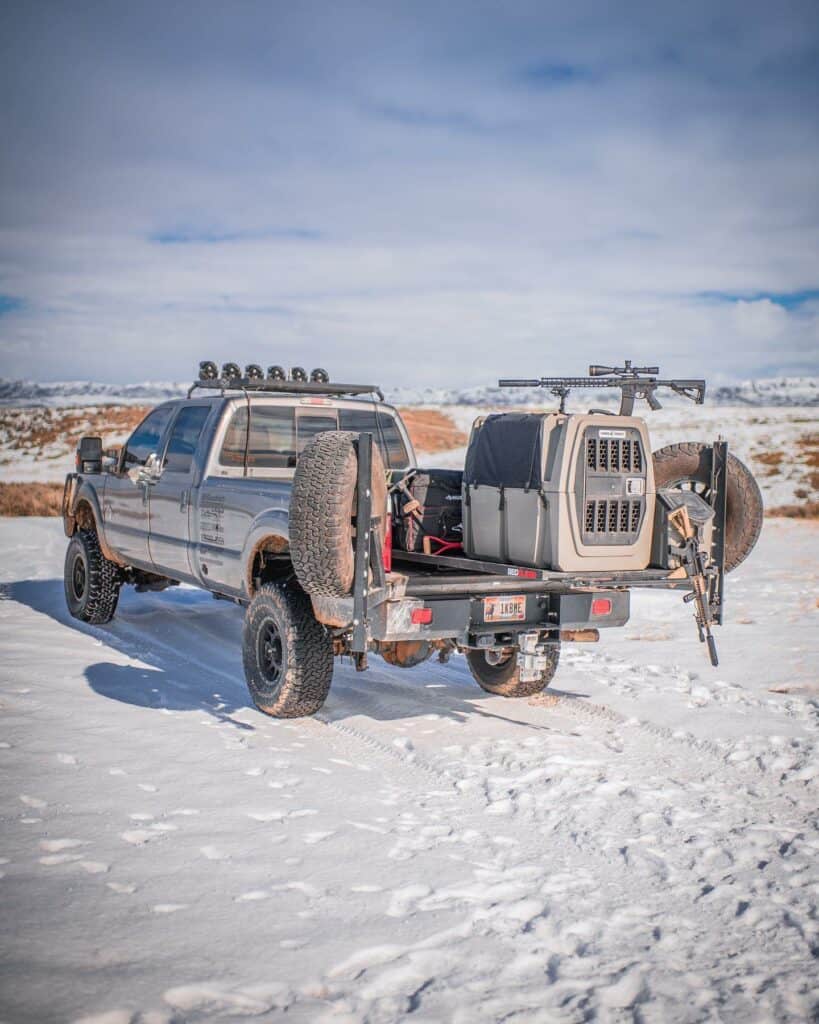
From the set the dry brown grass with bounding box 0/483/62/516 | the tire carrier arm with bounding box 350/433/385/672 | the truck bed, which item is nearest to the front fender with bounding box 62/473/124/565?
the truck bed

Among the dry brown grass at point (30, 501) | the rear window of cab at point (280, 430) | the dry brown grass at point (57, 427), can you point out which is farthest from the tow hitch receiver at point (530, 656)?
the dry brown grass at point (57, 427)

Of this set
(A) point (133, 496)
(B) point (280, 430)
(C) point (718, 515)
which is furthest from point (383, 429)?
(C) point (718, 515)

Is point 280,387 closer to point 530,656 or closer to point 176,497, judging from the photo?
point 176,497

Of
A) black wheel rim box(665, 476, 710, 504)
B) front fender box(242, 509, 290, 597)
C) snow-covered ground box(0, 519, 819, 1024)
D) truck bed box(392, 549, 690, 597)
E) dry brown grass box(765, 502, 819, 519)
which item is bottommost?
snow-covered ground box(0, 519, 819, 1024)

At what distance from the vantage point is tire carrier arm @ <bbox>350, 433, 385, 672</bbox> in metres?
5.30

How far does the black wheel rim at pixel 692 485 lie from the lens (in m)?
6.31

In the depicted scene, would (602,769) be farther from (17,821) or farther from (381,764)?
(17,821)

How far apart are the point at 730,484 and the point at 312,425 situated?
3152 millimetres

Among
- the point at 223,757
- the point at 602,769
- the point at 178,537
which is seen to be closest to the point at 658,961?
the point at 602,769

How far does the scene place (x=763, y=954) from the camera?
3436 mm

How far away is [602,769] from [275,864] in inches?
81.4

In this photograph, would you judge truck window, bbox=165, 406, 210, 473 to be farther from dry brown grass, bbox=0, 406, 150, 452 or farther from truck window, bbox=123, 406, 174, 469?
dry brown grass, bbox=0, 406, 150, 452

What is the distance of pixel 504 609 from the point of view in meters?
5.76

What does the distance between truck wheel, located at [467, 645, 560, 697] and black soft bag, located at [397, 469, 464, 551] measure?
3.24ft
